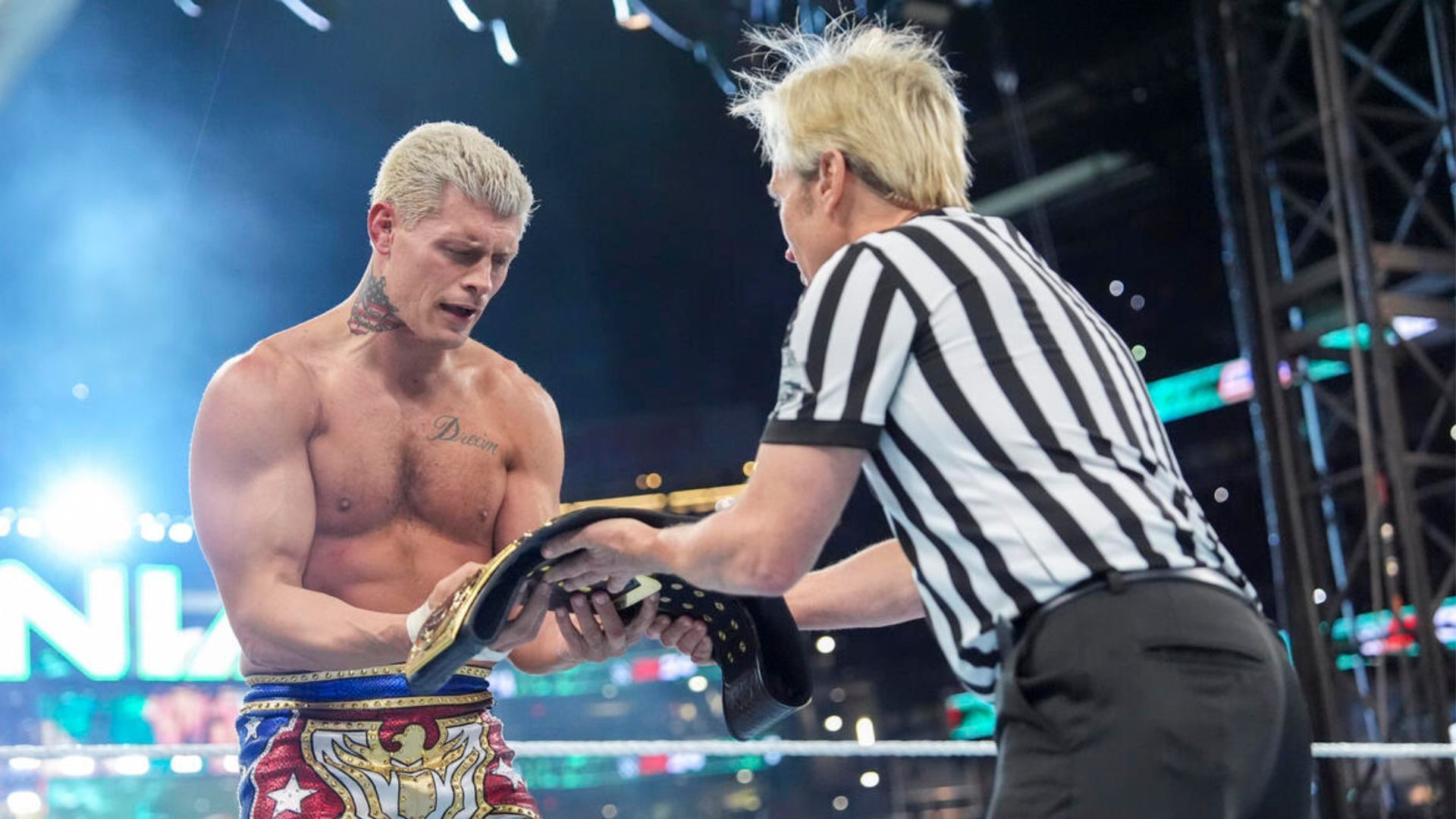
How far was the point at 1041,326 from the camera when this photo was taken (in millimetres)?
1176

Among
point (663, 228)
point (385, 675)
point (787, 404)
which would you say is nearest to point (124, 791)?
point (663, 228)

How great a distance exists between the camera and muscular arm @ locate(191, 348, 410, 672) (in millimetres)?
1630

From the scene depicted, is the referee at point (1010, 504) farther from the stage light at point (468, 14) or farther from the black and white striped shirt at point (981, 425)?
the stage light at point (468, 14)

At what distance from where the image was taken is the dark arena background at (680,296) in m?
5.78

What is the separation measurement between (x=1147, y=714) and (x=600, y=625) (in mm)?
726

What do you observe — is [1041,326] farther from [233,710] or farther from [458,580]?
[233,710]

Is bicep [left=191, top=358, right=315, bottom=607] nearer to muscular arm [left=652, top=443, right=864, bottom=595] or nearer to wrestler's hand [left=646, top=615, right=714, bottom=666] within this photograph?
wrestler's hand [left=646, top=615, right=714, bottom=666]

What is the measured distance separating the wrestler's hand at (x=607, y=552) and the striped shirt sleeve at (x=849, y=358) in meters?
0.20

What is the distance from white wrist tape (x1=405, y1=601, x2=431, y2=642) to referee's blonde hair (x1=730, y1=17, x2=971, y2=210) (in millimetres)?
626

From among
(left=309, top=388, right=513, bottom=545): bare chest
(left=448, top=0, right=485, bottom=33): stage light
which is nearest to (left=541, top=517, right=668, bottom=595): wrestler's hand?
(left=309, top=388, right=513, bottom=545): bare chest

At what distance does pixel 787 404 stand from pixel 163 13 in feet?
22.4

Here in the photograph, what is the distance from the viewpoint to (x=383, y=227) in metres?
1.88

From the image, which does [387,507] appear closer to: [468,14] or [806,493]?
[806,493]

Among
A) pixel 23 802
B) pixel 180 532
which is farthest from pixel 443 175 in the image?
pixel 180 532
